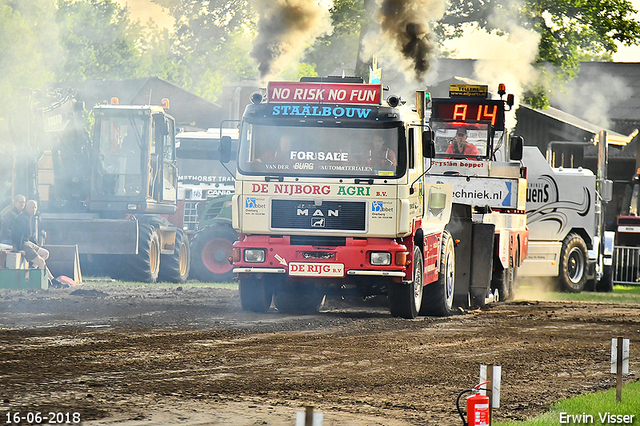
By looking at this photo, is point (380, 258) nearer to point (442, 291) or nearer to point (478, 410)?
point (442, 291)

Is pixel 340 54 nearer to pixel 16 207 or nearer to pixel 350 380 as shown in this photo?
pixel 16 207

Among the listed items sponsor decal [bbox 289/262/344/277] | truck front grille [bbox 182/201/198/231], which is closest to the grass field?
sponsor decal [bbox 289/262/344/277]

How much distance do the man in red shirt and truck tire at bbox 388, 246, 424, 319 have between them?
5.24 m

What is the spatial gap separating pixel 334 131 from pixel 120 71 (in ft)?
260

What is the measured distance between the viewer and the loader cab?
21.4m

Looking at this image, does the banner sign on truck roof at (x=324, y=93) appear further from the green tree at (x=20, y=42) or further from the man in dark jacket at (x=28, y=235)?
the green tree at (x=20, y=42)

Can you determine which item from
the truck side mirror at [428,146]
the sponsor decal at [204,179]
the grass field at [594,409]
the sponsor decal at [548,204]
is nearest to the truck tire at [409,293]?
the truck side mirror at [428,146]

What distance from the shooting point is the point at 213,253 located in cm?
2281

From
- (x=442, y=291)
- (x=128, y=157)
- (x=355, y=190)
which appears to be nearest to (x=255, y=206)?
(x=355, y=190)

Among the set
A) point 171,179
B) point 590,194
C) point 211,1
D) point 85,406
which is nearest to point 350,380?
point 85,406

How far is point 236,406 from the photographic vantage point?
7742 millimetres

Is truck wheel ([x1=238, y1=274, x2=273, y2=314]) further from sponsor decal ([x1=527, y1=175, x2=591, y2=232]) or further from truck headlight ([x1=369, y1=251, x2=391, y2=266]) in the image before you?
sponsor decal ([x1=527, y1=175, x2=591, y2=232])

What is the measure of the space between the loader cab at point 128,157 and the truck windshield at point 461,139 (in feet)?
19.1

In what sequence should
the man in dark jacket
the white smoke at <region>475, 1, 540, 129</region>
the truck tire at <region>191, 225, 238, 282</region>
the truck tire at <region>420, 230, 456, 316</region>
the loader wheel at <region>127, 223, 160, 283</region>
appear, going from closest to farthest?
the truck tire at <region>420, 230, 456, 316</region>, the man in dark jacket, the loader wheel at <region>127, 223, 160, 283</region>, the truck tire at <region>191, 225, 238, 282</region>, the white smoke at <region>475, 1, 540, 129</region>
